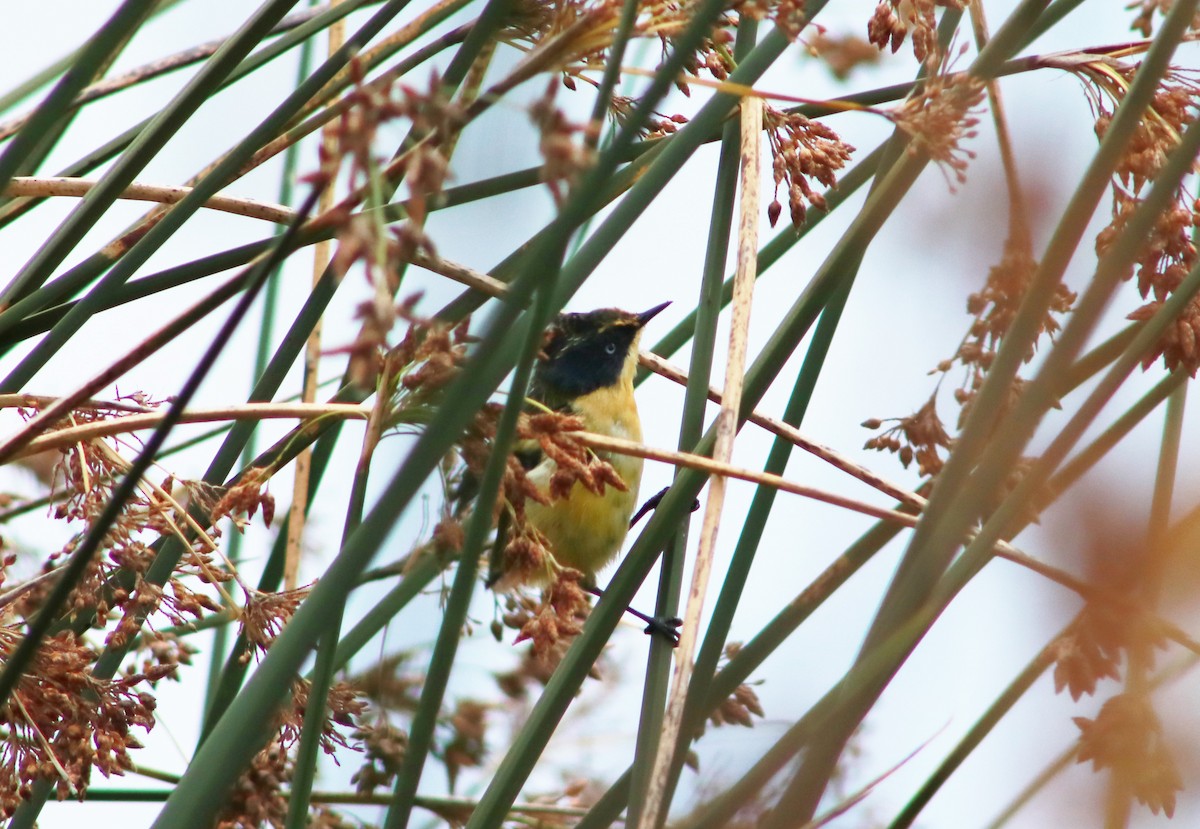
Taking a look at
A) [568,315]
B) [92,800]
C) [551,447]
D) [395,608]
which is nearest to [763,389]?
[551,447]

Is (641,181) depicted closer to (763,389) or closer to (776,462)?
(763,389)

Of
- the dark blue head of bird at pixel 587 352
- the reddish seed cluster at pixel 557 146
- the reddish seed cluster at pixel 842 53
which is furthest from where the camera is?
the dark blue head of bird at pixel 587 352

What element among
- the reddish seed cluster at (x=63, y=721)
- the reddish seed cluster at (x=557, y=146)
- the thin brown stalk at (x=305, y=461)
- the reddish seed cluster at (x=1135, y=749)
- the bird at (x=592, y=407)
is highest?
the bird at (x=592, y=407)

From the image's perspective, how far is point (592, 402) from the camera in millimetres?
3586

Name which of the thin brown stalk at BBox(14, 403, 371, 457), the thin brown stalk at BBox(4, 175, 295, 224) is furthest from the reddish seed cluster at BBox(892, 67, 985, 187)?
the thin brown stalk at BBox(4, 175, 295, 224)

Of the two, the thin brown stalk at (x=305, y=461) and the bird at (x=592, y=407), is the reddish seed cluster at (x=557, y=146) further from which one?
the bird at (x=592, y=407)

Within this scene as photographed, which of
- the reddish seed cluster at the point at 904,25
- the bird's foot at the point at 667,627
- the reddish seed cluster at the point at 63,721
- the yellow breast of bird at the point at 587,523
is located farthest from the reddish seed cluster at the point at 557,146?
the yellow breast of bird at the point at 587,523

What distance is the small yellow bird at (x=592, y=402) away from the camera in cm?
329

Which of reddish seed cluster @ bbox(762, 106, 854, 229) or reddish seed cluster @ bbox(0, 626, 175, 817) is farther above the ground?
reddish seed cluster @ bbox(762, 106, 854, 229)

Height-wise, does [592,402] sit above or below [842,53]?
above

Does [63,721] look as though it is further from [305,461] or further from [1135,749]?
[1135,749]

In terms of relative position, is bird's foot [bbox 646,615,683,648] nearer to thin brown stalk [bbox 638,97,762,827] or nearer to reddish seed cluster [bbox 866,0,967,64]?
thin brown stalk [bbox 638,97,762,827]

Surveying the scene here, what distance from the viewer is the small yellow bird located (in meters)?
3.29

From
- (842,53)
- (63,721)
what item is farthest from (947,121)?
(63,721)
